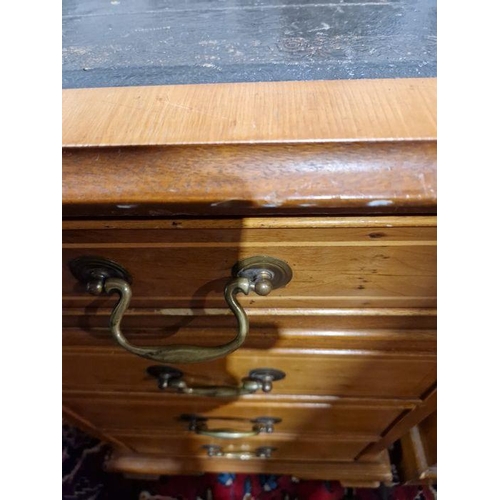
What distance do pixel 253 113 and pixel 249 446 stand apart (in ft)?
2.07

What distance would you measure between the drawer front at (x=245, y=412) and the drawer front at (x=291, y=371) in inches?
1.4

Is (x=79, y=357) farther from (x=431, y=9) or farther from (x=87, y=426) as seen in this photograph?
(x=431, y=9)

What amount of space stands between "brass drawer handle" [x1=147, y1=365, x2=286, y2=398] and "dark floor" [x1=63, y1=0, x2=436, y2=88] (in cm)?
28

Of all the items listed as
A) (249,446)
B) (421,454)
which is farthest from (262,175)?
(421,454)

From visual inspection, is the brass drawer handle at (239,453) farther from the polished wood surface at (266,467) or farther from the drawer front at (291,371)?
the drawer front at (291,371)

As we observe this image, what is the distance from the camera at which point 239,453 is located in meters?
0.77

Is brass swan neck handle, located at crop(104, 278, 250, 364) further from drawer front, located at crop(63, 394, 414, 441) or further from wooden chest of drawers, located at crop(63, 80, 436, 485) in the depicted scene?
drawer front, located at crop(63, 394, 414, 441)

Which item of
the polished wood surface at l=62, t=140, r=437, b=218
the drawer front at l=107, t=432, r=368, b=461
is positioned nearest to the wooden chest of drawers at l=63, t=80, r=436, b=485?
the polished wood surface at l=62, t=140, r=437, b=218

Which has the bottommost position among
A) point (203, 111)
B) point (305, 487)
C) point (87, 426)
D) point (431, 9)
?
point (305, 487)

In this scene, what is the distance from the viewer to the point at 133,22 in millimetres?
354

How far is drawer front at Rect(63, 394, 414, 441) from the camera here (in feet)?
1.80

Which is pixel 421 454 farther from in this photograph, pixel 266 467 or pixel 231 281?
pixel 231 281

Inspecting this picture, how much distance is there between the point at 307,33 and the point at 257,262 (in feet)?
0.54

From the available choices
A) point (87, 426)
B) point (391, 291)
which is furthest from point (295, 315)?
point (87, 426)
